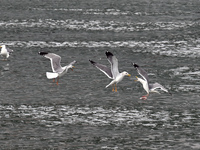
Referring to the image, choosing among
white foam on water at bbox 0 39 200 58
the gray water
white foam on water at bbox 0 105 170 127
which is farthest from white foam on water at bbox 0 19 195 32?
white foam on water at bbox 0 105 170 127

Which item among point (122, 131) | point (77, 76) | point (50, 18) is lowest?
point (122, 131)

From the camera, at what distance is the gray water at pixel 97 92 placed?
18.7 metres

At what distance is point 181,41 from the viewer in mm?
47469

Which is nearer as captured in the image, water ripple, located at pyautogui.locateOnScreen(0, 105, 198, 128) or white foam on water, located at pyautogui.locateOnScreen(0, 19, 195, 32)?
water ripple, located at pyautogui.locateOnScreen(0, 105, 198, 128)

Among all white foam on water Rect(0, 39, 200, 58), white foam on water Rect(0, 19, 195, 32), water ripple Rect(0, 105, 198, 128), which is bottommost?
water ripple Rect(0, 105, 198, 128)

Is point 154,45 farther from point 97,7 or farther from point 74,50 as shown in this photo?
point 97,7

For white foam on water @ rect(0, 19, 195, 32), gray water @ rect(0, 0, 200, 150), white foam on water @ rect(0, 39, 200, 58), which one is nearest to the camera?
gray water @ rect(0, 0, 200, 150)

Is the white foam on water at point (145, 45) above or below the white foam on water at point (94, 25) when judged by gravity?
below

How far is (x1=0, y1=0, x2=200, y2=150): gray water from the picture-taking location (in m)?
18.7

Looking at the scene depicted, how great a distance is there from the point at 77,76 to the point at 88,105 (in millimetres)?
7072

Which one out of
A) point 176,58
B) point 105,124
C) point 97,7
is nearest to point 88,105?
point 105,124

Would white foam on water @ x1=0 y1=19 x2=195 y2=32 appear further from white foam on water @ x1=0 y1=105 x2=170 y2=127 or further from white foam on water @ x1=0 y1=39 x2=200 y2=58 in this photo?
white foam on water @ x1=0 y1=105 x2=170 y2=127

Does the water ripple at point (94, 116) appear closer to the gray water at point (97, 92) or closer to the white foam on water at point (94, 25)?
the gray water at point (97, 92)

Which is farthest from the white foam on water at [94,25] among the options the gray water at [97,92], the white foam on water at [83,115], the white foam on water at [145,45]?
the white foam on water at [83,115]
